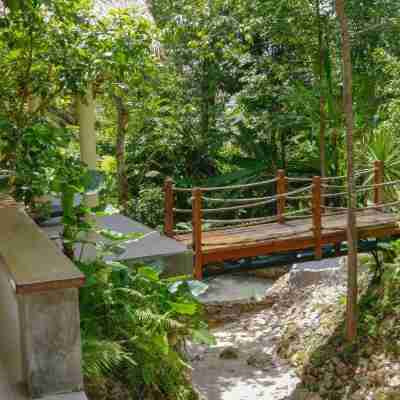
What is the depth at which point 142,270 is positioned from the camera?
11.7ft

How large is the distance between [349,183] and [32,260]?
17.7 feet

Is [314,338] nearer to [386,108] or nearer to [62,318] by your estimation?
[386,108]

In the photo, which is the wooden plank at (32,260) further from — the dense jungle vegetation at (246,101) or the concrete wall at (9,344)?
the dense jungle vegetation at (246,101)

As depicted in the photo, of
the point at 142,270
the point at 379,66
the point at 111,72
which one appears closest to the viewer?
the point at 142,270

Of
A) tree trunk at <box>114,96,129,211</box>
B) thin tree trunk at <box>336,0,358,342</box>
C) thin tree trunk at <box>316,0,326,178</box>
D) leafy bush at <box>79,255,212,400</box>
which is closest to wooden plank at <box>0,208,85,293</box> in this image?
leafy bush at <box>79,255,212,400</box>

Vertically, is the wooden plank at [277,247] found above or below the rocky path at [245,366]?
above

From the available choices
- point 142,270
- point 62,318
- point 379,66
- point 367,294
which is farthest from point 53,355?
point 379,66

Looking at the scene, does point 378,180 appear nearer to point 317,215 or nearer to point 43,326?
point 317,215

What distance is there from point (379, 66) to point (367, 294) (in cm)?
515

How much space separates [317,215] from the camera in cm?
795

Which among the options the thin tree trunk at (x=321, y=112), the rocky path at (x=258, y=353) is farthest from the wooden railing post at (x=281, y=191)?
the thin tree trunk at (x=321, y=112)

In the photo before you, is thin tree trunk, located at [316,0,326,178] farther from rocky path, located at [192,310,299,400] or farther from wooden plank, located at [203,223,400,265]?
wooden plank, located at [203,223,400,265]

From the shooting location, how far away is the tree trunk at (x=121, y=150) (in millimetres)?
11250

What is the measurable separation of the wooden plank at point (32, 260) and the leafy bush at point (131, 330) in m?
0.37
